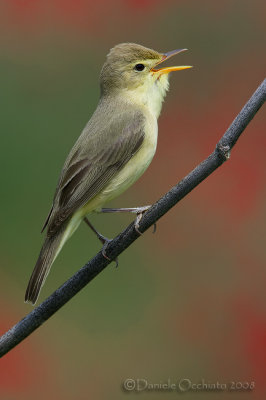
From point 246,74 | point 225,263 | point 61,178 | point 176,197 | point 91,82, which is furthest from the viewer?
point 91,82

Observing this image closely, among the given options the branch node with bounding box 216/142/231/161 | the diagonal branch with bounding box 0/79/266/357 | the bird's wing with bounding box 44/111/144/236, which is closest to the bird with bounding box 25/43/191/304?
the bird's wing with bounding box 44/111/144/236

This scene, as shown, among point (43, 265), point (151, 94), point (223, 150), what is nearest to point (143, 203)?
point (151, 94)

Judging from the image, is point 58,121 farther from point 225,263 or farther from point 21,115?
point 225,263

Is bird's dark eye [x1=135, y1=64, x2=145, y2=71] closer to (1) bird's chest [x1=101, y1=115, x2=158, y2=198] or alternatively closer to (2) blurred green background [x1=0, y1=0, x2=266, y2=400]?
(1) bird's chest [x1=101, y1=115, x2=158, y2=198]

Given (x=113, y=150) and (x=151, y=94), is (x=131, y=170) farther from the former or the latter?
(x=151, y=94)

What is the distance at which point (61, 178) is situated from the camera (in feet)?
8.96

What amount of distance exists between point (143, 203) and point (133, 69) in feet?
4.02

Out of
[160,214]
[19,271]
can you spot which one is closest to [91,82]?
[19,271]

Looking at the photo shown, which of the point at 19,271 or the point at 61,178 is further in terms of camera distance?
the point at 19,271

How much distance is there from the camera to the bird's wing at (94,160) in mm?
2693

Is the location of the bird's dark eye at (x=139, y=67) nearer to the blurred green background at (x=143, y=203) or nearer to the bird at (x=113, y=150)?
the bird at (x=113, y=150)

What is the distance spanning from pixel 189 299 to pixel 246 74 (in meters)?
1.50

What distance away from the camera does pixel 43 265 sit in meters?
2.44

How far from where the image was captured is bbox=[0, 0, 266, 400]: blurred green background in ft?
11.2
